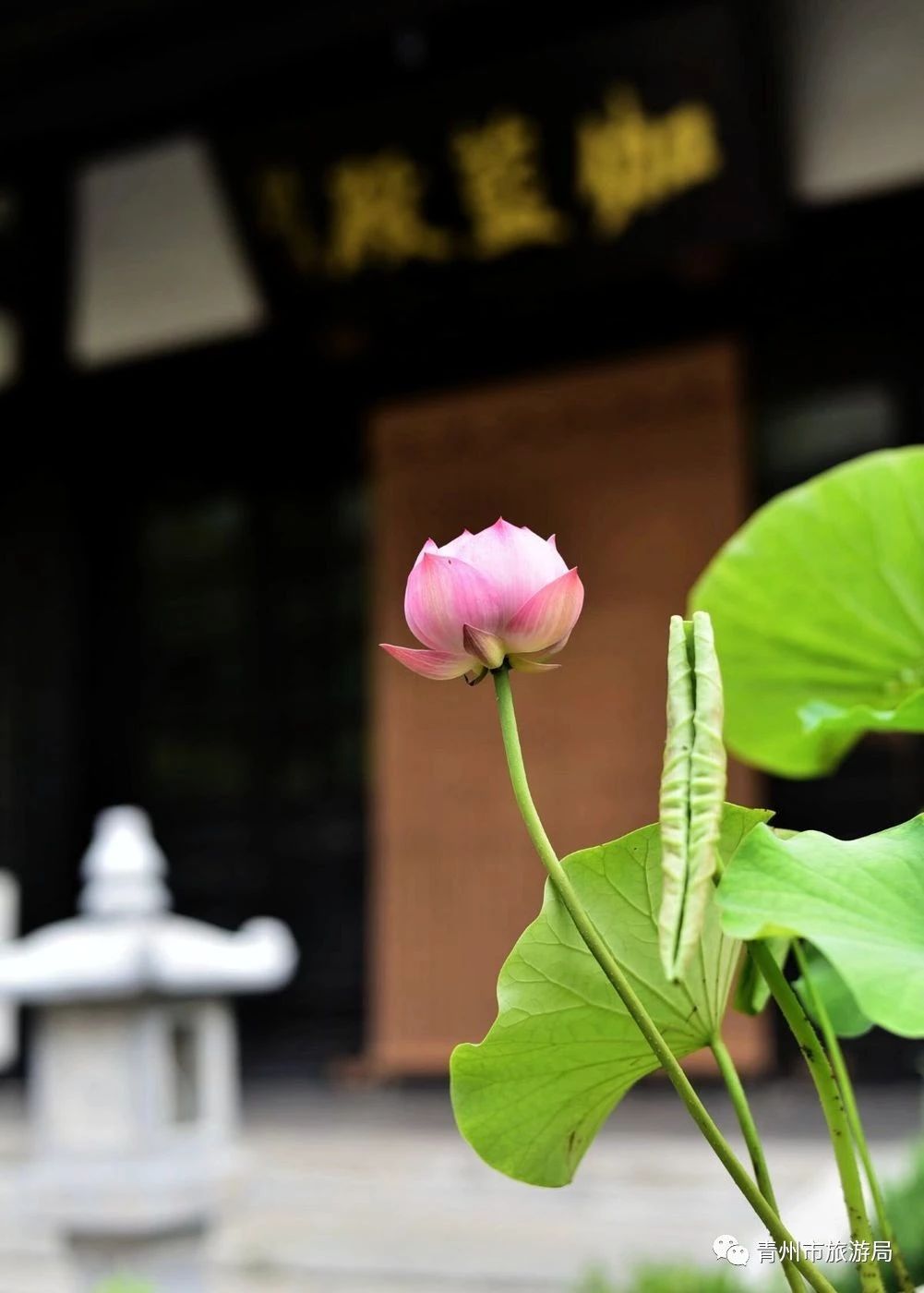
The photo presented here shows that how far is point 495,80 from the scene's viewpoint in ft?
9.56

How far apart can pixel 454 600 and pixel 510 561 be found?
0.06 feet

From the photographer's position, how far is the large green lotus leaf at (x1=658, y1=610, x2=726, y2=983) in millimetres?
294

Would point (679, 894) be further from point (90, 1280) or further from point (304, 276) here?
point (304, 276)

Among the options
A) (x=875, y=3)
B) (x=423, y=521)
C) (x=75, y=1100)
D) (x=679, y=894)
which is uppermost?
(x=875, y=3)

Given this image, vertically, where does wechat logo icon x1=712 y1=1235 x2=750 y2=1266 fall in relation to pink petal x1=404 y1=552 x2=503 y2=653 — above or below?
below

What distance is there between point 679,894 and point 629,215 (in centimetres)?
285

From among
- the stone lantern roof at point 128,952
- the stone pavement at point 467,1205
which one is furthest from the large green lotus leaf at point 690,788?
the stone lantern roof at point 128,952

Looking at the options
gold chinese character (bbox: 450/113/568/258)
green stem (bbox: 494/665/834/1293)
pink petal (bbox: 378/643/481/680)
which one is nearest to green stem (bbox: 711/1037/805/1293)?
green stem (bbox: 494/665/834/1293)

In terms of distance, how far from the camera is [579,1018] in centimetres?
41

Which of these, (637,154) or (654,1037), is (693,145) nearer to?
(637,154)

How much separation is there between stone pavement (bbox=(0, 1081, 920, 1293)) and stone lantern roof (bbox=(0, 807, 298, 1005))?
0.28 m

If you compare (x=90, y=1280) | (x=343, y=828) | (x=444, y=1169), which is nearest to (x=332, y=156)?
(x=343, y=828)

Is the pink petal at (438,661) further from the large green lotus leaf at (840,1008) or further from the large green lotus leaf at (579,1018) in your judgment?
the large green lotus leaf at (840,1008)

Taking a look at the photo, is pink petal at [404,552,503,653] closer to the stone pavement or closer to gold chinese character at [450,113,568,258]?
the stone pavement
